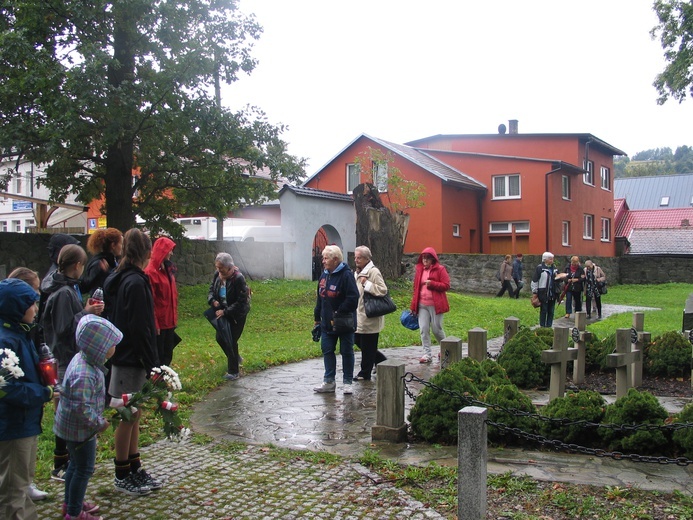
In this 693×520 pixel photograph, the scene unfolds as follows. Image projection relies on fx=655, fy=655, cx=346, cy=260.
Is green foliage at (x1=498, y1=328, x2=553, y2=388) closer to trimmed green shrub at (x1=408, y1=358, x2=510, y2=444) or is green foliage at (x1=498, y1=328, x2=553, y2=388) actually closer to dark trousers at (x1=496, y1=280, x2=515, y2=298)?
trimmed green shrub at (x1=408, y1=358, x2=510, y2=444)

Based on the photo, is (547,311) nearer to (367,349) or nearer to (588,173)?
(367,349)

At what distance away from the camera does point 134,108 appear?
13984 mm

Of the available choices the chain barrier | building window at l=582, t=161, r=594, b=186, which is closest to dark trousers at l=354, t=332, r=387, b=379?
the chain barrier

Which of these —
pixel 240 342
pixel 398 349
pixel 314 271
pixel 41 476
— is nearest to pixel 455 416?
pixel 41 476

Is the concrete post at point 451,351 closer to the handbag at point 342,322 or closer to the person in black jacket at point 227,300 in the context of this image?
the handbag at point 342,322

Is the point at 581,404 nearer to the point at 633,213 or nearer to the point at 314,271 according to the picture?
the point at 314,271

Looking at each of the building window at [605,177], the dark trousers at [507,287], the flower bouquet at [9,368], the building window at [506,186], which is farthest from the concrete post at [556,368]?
the building window at [605,177]

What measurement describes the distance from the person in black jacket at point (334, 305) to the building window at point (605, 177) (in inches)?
1504

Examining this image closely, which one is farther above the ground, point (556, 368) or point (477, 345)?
point (477, 345)

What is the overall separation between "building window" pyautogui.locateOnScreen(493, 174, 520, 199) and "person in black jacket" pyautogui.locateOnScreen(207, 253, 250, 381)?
2826 cm

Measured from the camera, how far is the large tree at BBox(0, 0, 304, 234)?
13.6 metres

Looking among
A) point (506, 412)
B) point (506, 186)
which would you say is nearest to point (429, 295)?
point (506, 412)

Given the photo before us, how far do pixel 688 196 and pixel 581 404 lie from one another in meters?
76.0

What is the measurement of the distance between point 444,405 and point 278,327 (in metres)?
9.64
